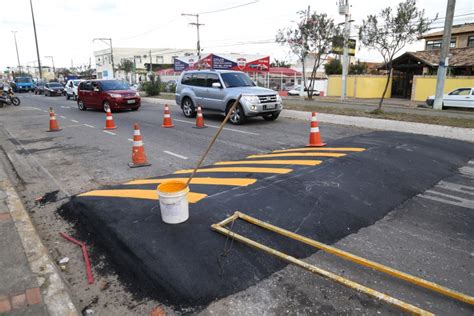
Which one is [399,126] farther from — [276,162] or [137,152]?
[137,152]

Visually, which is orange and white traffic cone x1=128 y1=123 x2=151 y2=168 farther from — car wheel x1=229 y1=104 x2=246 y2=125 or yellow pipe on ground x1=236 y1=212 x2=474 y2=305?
car wheel x1=229 y1=104 x2=246 y2=125

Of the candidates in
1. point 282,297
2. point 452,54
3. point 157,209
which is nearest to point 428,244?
point 282,297

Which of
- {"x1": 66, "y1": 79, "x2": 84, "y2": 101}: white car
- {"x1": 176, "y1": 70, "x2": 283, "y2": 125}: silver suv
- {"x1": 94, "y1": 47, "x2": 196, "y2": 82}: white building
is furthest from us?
{"x1": 94, "y1": 47, "x2": 196, "y2": 82}: white building

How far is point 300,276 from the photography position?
328 centimetres

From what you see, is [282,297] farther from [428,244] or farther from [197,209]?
[428,244]

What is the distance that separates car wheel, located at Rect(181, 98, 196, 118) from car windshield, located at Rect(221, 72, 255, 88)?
2.17m

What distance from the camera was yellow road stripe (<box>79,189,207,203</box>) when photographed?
189 inches

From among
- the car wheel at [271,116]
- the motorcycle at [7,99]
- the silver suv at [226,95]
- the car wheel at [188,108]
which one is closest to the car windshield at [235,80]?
the silver suv at [226,95]

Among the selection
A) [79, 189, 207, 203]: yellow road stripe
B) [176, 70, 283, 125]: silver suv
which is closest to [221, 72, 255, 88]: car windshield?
[176, 70, 283, 125]: silver suv

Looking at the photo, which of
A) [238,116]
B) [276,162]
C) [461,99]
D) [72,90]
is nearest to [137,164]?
[276,162]

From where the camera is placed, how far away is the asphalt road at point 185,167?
295 cm

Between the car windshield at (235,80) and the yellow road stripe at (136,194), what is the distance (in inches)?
340

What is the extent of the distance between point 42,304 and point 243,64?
133 feet

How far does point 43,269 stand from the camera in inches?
131
